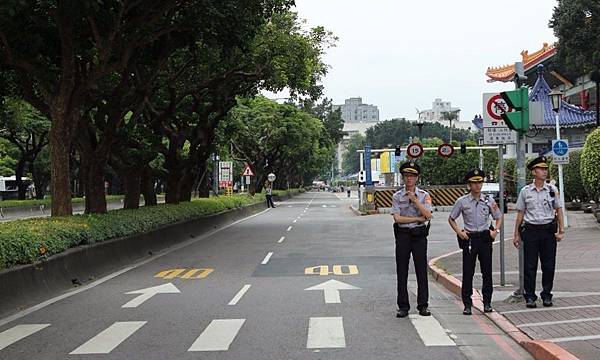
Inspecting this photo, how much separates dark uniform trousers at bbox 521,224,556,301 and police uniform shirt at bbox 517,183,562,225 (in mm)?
96

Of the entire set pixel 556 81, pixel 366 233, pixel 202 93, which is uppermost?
pixel 556 81

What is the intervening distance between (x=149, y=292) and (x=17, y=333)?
3.37 metres

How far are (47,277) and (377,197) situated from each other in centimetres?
3243

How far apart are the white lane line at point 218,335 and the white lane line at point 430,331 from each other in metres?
2.25

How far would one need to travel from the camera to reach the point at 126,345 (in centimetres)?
786

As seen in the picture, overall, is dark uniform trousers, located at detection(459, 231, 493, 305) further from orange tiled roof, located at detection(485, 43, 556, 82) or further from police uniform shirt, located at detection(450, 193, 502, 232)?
orange tiled roof, located at detection(485, 43, 556, 82)

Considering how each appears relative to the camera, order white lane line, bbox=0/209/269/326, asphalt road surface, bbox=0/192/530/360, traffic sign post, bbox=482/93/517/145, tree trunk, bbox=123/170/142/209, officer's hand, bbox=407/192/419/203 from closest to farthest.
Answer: asphalt road surface, bbox=0/192/530/360 < officer's hand, bbox=407/192/419/203 < white lane line, bbox=0/209/269/326 < traffic sign post, bbox=482/93/517/145 < tree trunk, bbox=123/170/142/209

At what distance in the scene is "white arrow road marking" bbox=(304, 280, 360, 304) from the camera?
10.9 meters

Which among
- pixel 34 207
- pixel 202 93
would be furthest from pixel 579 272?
pixel 34 207

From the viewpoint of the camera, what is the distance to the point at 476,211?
916 cm

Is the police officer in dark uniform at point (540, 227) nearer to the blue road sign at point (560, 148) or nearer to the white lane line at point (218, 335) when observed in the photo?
the white lane line at point (218, 335)

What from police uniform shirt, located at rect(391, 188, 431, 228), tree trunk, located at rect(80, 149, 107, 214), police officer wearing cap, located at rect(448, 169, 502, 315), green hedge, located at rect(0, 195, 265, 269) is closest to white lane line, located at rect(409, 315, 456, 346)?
police officer wearing cap, located at rect(448, 169, 502, 315)

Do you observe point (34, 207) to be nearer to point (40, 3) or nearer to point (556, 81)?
point (40, 3)

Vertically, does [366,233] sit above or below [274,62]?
below
